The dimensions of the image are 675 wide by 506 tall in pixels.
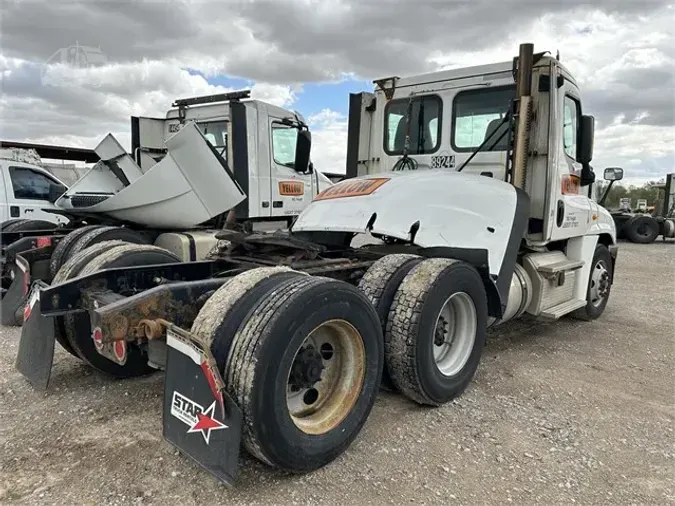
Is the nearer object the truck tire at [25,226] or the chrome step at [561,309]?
the chrome step at [561,309]

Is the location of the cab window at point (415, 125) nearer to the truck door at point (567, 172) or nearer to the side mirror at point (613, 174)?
the truck door at point (567, 172)

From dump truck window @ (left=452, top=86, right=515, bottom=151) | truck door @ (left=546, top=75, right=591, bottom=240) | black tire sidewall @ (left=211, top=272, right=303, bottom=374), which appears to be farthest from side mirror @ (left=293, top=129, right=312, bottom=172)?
black tire sidewall @ (left=211, top=272, right=303, bottom=374)

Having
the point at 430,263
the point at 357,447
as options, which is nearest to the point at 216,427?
the point at 357,447

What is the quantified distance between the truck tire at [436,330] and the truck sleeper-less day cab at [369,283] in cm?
1

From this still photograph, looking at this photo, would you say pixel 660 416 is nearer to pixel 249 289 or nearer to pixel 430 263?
pixel 430 263

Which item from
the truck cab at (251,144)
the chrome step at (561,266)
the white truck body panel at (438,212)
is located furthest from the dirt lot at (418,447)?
the truck cab at (251,144)

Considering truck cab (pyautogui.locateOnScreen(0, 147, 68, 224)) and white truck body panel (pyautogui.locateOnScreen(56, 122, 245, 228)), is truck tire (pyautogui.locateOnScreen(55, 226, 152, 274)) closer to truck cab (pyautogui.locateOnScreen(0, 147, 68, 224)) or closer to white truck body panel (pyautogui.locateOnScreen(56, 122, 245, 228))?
white truck body panel (pyautogui.locateOnScreen(56, 122, 245, 228))

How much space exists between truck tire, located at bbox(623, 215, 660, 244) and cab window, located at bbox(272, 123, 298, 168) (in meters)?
14.6

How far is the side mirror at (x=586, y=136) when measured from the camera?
5691mm

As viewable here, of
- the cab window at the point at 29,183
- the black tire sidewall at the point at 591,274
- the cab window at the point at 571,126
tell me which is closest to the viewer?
the cab window at the point at 571,126

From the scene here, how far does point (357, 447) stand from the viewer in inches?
123

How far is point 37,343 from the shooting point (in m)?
3.28

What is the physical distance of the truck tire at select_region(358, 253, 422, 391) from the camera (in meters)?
3.56

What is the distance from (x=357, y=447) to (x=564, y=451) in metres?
1.28
